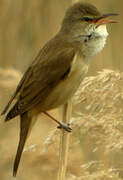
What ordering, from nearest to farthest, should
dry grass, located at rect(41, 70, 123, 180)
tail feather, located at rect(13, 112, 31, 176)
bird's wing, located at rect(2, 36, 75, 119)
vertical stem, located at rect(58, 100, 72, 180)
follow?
dry grass, located at rect(41, 70, 123, 180) → vertical stem, located at rect(58, 100, 72, 180) → tail feather, located at rect(13, 112, 31, 176) → bird's wing, located at rect(2, 36, 75, 119)

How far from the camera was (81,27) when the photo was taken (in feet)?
8.51

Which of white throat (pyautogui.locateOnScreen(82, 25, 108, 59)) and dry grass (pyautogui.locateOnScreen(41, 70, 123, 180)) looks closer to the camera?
dry grass (pyautogui.locateOnScreen(41, 70, 123, 180))

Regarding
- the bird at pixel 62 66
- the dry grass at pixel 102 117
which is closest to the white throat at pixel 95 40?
the bird at pixel 62 66

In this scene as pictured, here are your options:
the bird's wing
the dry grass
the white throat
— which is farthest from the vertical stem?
the white throat

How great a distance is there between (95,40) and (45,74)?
1.50 ft

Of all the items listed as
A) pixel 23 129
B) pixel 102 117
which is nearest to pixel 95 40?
pixel 102 117

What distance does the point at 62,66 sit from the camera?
2.67 metres

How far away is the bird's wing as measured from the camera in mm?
2635

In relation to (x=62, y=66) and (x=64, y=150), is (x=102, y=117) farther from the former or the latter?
(x=62, y=66)

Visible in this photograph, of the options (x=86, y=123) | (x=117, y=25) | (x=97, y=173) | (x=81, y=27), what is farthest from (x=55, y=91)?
(x=117, y=25)

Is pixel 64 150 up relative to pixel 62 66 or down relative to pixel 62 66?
down

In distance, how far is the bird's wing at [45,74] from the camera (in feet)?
8.64

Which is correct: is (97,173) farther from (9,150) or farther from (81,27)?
(9,150)

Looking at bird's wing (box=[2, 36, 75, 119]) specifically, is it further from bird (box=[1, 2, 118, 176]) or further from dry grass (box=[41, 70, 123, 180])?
dry grass (box=[41, 70, 123, 180])
